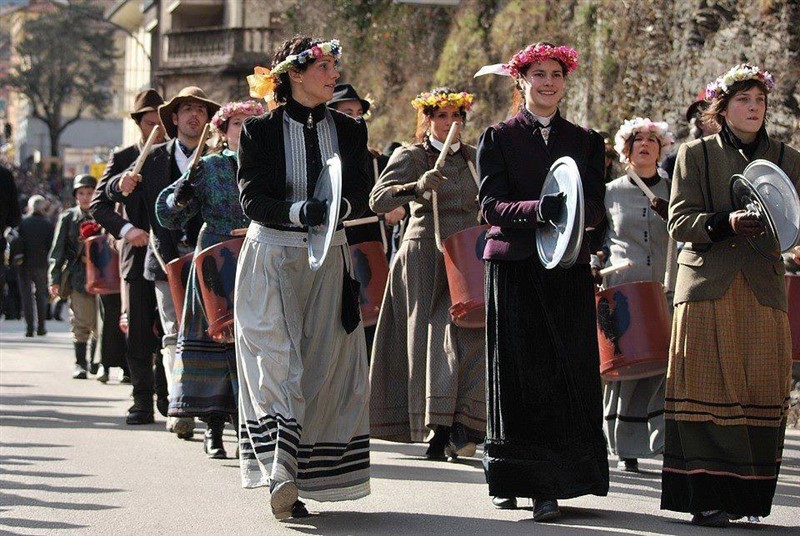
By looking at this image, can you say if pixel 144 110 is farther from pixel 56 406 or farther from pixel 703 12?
pixel 703 12

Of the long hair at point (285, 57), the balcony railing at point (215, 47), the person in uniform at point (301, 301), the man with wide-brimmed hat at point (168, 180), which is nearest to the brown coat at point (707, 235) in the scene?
the person in uniform at point (301, 301)

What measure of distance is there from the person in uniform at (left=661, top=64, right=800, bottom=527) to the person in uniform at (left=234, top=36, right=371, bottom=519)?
1342mm


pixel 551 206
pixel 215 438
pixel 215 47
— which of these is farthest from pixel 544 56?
pixel 215 47

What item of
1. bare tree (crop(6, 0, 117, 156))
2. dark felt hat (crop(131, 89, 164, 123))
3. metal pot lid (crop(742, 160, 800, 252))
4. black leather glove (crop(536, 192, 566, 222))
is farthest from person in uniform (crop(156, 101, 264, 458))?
bare tree (crop(6, 0, 117, 156))

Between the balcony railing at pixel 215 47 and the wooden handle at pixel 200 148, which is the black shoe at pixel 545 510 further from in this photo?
the balcony railing at pixel 215 47

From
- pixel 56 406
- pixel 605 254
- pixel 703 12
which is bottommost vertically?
pixel 56 406

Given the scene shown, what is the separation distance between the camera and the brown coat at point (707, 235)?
24.7 ft

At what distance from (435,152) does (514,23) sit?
10.9m

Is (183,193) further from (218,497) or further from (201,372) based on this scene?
(218,497)

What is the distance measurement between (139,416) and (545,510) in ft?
16.0

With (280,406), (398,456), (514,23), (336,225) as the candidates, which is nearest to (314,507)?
(280,406)

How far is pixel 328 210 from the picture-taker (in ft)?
24.2

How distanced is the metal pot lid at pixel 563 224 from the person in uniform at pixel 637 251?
2.43 m

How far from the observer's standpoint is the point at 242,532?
285 inches
